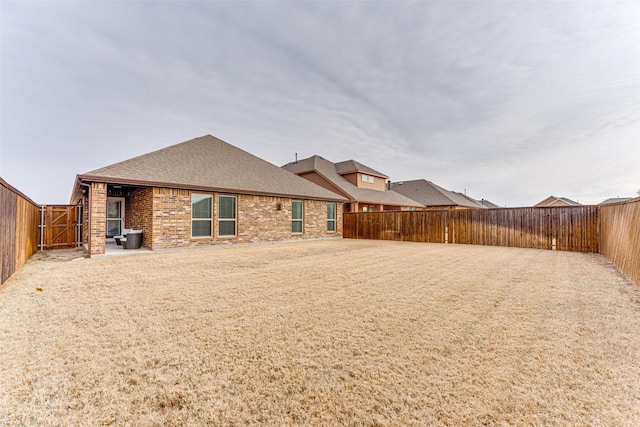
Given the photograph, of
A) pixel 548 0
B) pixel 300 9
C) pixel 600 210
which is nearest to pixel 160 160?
pixel 300 9

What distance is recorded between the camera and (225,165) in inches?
536

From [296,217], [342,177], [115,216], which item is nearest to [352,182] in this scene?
[342,177]

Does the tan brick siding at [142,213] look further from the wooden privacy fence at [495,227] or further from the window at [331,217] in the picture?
the wooden privacy fence at [495,227]

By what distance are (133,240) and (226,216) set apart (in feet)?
11.8

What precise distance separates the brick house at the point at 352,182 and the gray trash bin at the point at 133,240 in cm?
1384

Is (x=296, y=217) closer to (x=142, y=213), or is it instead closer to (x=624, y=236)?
(x=142, y=213)

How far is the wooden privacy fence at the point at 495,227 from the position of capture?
10.9m

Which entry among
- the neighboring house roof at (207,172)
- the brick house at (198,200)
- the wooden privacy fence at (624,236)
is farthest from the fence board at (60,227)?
the wooden privacy fence at (624,236)

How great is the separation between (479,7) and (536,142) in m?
10.5

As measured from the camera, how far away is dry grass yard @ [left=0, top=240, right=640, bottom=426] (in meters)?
1.75

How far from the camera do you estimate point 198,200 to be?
1086 cm

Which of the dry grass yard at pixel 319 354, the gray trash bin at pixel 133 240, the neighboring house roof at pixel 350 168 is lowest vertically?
the dry grass yard at pixel 319 354

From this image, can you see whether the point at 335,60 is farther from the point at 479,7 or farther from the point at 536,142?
the point at 536,142

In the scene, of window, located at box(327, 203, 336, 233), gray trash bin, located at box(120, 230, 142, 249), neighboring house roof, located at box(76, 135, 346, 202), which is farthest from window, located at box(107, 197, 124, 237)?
window, located at box(327, 203, 336, 233)
